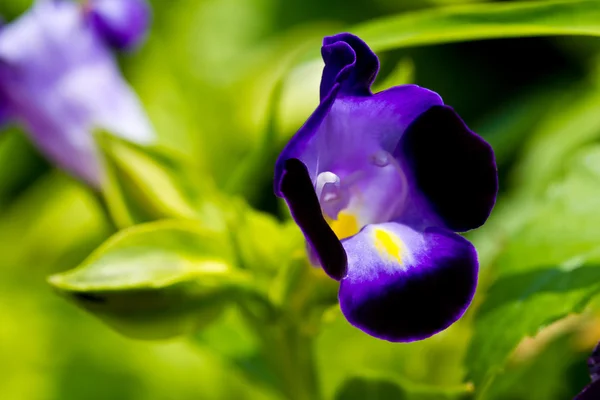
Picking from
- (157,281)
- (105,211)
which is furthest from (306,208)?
(105,211)

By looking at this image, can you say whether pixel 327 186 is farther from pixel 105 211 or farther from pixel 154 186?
pixel 105 211

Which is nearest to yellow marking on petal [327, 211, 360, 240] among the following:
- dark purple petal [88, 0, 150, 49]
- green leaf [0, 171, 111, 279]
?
dark purple petal [88, 0, 150, 49]

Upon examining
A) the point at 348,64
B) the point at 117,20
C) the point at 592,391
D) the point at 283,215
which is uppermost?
the point at 117,20

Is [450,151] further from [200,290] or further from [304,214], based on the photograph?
[200,290]

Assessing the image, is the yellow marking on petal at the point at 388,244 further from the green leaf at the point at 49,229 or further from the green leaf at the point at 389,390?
the green leaf at the point at 49,229

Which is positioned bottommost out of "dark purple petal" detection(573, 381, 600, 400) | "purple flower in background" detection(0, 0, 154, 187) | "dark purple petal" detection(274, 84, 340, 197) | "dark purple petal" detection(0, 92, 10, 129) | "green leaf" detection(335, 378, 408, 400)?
"dark purple petal" detection(573, 381, 600, 400)

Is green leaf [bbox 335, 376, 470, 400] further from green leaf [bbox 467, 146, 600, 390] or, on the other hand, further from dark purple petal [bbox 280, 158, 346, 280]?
dark purple petal [bbox 280, 158, 346, 280]
